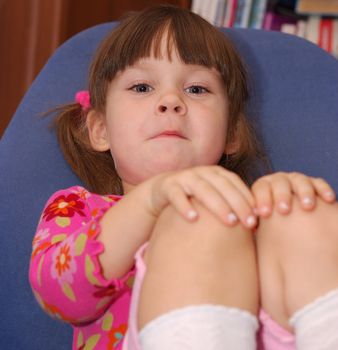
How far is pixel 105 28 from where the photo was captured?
1.34 m

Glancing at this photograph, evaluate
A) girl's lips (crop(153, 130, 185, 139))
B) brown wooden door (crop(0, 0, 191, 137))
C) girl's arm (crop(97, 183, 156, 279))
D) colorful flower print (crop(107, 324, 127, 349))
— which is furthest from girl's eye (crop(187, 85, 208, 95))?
brown wooden door (crop(0, 0, 191, 137))

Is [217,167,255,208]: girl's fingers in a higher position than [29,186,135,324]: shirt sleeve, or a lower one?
higher

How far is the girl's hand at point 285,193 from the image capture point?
0.71m

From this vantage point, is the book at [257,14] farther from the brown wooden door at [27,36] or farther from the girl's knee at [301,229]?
the girl's knee at [301,229]

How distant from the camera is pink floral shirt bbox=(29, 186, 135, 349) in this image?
0.76m

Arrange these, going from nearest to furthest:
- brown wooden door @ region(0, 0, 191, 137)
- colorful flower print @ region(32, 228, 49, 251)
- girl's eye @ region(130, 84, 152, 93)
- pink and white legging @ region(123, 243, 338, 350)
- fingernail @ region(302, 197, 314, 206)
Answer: pink and white legging @ region(123, 243, 338, 350)
fingernail @ region(302, 197, 314, 206)
colorful flower print @ region(32, 228, 49, 251)
girl's eye @ region(130, 84, 152, 93)
brown wooden door @ region(0, 0, 191, 137)

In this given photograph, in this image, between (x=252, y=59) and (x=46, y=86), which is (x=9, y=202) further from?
(x=252, y=59)

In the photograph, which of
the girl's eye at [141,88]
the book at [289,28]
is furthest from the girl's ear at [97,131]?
the book at [289,28]

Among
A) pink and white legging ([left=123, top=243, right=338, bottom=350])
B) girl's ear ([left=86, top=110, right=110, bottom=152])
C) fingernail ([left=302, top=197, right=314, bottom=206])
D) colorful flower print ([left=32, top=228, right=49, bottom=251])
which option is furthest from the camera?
girl's ear ([left=86, top=110, right=110, bottom=152])

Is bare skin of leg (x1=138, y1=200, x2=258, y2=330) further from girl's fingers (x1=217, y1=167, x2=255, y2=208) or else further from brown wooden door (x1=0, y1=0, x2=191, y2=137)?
brown wooden door (x1=0, y1=0, x2=191, y2=137)

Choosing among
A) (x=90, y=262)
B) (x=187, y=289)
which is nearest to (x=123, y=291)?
(x=90, y=262)

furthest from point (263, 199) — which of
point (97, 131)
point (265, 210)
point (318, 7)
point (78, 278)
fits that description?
point (318, 7)

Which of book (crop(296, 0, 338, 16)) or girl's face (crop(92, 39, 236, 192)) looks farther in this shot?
book (crop(296, 0, 338, 16))

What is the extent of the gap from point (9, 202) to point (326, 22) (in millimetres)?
1428
